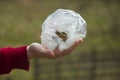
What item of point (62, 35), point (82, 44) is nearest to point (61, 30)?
point (62, 35)

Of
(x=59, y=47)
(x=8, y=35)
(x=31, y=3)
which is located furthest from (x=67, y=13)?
(x=31, y=3)

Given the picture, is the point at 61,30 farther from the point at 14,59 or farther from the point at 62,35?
the point at 14,59

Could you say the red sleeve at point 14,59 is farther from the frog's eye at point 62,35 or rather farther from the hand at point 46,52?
the frog's eye at point 62,35

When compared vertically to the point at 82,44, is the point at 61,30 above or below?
below

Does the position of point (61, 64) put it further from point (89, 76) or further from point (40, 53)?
point (40, 53)

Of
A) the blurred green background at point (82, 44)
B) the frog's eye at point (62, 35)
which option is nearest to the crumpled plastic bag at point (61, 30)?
the frog's eye at point (62, 35)

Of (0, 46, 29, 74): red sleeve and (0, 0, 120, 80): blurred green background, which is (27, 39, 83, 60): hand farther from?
(0, 0, 120, 80): blurred green background
